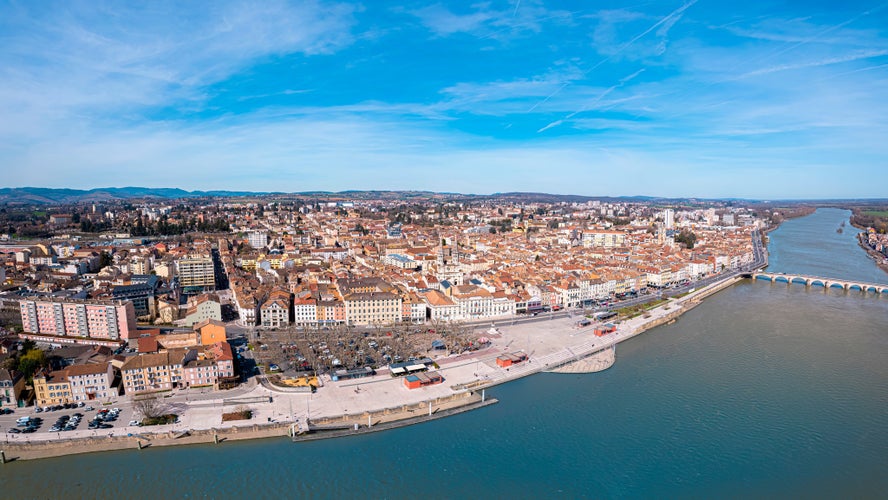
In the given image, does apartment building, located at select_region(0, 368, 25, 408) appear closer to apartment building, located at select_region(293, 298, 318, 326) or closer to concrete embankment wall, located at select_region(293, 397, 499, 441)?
concrete embankment wall, located at select_region(293, 397, 499, 441)

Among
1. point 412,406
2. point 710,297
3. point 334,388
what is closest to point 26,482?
point 334,388

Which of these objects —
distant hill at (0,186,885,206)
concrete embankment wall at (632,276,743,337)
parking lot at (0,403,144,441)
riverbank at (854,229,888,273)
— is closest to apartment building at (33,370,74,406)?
parking lot at (0,403,144,441)

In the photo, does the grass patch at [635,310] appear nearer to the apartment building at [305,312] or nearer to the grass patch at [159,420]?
the apartment building at [305,312]

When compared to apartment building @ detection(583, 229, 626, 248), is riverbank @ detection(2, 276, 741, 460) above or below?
below

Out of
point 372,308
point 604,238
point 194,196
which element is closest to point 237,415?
point 372,308

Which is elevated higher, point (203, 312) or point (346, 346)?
point (203, 312)

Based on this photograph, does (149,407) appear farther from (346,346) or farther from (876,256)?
(876,256)
